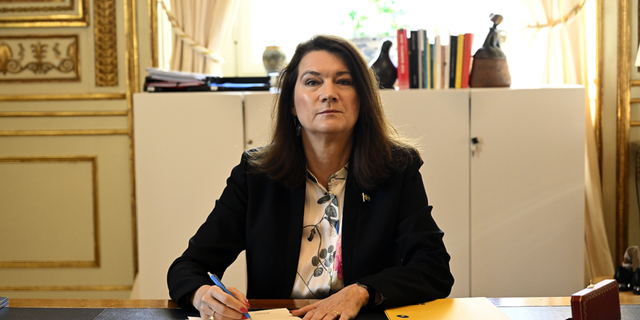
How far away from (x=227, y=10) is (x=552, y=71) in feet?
6.06

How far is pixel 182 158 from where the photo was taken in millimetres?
2652

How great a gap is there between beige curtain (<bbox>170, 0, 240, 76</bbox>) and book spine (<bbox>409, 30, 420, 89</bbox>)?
1069 mm

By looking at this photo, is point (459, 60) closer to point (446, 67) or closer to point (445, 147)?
point (446, 67)

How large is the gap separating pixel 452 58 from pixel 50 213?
2401mm

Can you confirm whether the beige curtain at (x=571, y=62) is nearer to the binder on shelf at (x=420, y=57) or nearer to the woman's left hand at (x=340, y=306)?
the binder on shelf at (x=420, y=57)

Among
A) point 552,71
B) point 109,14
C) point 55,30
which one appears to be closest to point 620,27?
point 552,71

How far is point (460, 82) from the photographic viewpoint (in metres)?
2.68

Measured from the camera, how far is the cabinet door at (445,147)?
8.64 ft

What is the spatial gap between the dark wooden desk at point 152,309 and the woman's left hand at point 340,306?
0.03 m

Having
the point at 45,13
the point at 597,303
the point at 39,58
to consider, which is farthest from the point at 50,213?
the point at 597,303

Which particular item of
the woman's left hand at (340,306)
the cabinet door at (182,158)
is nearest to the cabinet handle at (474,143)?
the cabinet door at (182,158)

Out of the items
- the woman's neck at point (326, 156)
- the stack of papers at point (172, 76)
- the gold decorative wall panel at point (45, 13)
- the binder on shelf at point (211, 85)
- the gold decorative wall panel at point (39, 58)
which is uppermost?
the gold decorative wall panel at point (45, 13)

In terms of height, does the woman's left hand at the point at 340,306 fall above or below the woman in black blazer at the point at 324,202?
below

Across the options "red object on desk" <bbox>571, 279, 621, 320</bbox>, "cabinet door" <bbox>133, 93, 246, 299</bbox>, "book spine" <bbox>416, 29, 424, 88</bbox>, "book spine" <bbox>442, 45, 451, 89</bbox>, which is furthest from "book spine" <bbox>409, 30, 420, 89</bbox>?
"red object on desk" <bbox>571, 279, 621, 320</bbox>
